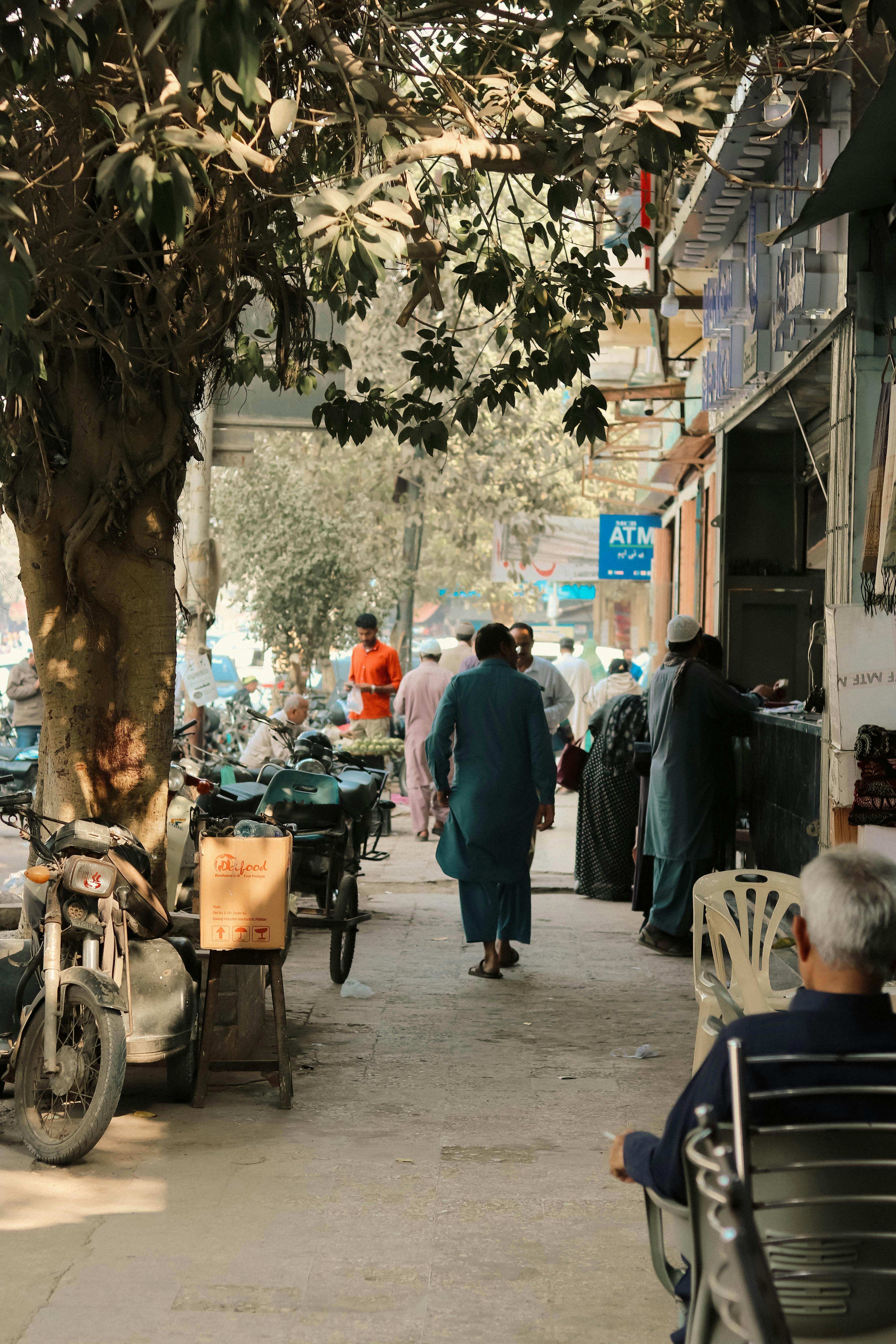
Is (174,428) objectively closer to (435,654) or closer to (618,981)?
(618,981)

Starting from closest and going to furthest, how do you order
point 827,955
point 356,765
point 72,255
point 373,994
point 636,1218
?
point 827,955
point 636,1218
point 72,255
point 373,994
point 356,765

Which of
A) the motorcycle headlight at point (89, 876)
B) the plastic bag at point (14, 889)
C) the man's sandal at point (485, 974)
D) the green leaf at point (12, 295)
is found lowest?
the man's sandal at point (485, 974)

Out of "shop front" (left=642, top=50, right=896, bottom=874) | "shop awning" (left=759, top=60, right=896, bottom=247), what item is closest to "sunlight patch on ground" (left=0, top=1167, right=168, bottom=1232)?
"shop front" (left=642, top=50, right=896, bottom=874)

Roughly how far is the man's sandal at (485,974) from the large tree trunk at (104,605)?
238 cm

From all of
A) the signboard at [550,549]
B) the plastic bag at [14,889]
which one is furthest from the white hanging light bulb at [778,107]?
the signboard at [550,549]

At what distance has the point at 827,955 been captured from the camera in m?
2.49

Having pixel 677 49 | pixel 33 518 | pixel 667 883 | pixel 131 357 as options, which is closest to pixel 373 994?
pixel 667 883

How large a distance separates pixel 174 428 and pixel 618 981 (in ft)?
13.1

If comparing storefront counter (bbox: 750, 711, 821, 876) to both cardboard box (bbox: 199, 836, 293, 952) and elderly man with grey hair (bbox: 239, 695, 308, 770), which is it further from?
elderly man with grey hair (bbox: 239, 695, 308, 770)

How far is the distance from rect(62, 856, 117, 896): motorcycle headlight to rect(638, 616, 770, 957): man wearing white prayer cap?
4.32m

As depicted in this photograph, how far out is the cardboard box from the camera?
5.62 meters

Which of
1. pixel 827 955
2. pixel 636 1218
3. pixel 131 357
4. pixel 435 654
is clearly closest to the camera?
pixel 827 955

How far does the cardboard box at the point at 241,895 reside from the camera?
562cm

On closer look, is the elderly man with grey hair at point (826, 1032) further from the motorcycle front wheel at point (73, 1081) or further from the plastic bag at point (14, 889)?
the plastic bag at point (14, 889)
